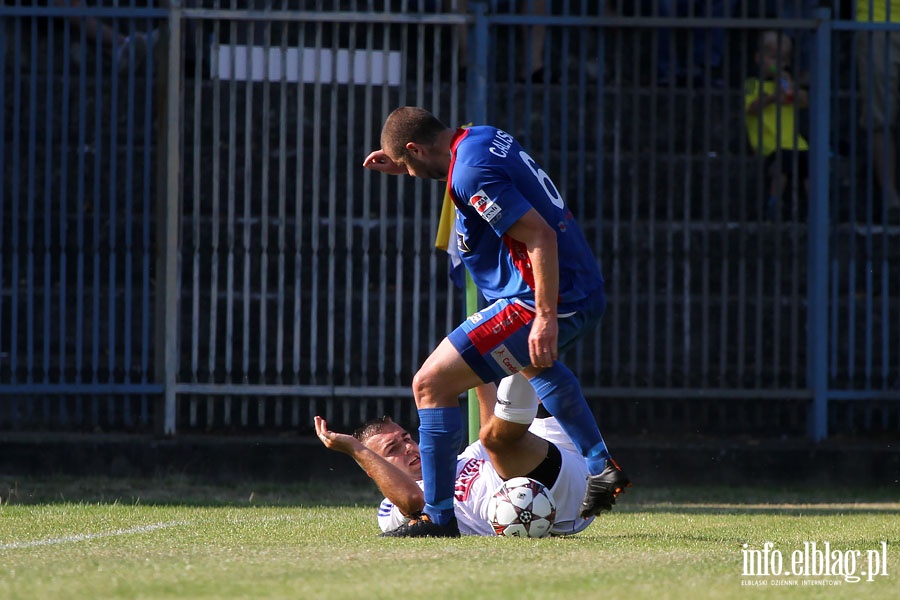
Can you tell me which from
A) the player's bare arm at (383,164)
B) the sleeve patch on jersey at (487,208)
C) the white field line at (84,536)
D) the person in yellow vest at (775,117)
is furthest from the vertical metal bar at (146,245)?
the sleeve patch on jersey at (487,208)

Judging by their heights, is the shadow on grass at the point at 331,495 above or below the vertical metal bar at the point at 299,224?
below

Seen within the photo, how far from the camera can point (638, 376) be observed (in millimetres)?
10117

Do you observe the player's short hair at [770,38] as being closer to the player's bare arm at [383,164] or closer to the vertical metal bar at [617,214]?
the vertical metal bar at [617,214]

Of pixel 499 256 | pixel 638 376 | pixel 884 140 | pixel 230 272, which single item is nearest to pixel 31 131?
pixel 230 272

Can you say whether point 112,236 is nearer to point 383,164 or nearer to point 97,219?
point 97,219

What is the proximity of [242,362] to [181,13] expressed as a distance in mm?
2388

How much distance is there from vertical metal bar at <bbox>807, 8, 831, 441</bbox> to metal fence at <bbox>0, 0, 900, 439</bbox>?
16 mm

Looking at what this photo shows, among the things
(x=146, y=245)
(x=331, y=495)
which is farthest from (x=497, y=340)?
(x=146, y=245)

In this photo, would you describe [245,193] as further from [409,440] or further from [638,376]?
[409,440]

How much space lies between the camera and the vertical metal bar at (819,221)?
396 inches

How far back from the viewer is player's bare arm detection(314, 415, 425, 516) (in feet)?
19.7

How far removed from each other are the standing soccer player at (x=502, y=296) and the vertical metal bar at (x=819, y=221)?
435 cm

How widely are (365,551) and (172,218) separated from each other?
17.1 ft

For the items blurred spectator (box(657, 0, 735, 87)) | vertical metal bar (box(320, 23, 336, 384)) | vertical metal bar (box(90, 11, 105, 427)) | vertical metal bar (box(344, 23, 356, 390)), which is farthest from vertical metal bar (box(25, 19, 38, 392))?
blurred spectator (box(657, 0, 735, 87))
